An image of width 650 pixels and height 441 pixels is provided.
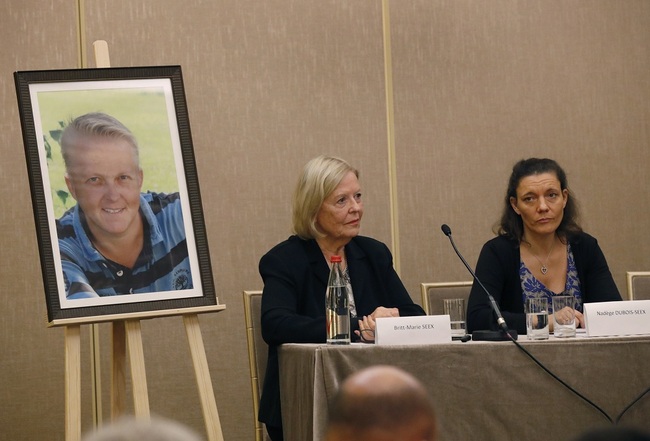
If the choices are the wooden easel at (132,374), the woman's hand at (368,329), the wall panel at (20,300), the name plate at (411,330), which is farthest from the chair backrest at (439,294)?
the wall panel at (20,300)

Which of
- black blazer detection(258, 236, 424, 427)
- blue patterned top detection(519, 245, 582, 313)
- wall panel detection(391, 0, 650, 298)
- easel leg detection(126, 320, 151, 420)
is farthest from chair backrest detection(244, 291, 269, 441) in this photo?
wall panel detection(391, 0, 650, 298)

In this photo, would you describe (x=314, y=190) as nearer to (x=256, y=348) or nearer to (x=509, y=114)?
(x=256, y=348)

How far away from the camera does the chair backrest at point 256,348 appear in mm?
3246

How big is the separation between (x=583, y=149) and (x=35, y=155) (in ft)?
9.08

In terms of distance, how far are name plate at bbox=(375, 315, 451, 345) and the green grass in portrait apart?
98cm

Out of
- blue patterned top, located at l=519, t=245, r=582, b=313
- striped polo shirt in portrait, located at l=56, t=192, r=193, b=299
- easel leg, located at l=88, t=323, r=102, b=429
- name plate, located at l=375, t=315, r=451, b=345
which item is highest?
striped polo shirt in portrait, located at l=56, t=192, r=193, b=299

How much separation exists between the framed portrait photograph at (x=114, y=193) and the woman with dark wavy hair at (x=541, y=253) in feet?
3.49

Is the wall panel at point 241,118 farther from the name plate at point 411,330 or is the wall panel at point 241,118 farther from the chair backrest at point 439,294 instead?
the name plate at point 411,330

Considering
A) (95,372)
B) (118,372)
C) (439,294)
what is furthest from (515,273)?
(95,372)

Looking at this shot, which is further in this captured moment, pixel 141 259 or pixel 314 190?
pixel 314 190

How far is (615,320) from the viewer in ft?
8.66

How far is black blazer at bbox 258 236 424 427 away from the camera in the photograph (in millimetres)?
2984

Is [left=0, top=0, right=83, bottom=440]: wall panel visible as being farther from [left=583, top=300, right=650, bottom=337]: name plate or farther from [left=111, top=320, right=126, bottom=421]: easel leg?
[left=583, top=300, right=650, bottom=337]: name plate

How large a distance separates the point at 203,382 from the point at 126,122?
887 millimetres
